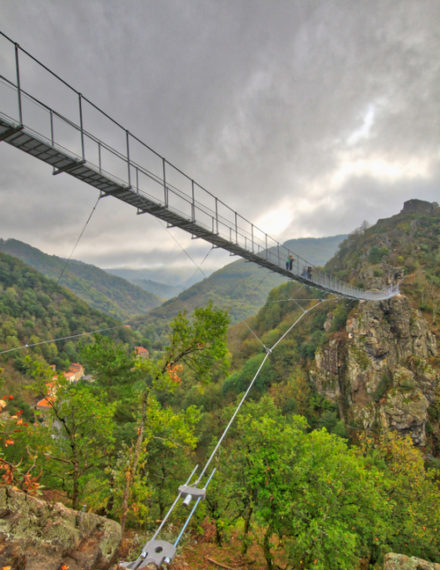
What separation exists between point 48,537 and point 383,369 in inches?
1134

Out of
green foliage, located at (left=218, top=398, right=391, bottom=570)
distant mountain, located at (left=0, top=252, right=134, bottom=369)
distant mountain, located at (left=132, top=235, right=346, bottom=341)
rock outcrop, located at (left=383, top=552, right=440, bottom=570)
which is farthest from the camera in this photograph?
distant mountain, located at (left=132, top=235, right=346, bottom=341)

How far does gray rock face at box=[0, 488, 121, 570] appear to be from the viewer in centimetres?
421

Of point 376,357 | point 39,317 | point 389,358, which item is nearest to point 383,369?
point 376,357

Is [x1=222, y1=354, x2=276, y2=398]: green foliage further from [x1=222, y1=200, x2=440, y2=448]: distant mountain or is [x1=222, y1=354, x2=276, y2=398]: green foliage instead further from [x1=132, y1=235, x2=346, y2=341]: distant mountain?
[x1=132, y1=235, x2=346, y2=341]: distant mountain

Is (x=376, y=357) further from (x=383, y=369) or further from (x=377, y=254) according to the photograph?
(x=377, y=254)

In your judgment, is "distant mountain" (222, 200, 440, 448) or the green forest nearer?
the green forest

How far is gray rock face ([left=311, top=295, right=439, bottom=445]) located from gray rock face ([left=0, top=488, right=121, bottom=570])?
81.7 ft

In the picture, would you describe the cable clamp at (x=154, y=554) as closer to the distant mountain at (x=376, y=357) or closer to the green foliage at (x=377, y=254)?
the distant mountain at (x=376, y=357)

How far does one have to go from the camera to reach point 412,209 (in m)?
68.3

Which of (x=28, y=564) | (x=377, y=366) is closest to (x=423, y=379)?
(x=377, y=366)

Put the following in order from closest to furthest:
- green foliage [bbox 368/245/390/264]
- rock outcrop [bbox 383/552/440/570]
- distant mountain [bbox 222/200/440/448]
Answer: rock outcrop [bbox 383/552/440/570] < distant mountain [bbox 222/200/440/448] < green foliage [bbox 368/245/390/264]

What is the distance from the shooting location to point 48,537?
15.3 feet

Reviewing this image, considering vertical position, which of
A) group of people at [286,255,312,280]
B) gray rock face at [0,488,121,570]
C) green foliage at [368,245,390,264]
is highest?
green foliage at [368,245,390,264]

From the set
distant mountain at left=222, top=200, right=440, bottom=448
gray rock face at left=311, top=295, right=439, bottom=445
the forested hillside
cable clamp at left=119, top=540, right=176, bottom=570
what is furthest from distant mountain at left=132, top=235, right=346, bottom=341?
cable clamp at left=119, top=540, right=176, bottom=570
